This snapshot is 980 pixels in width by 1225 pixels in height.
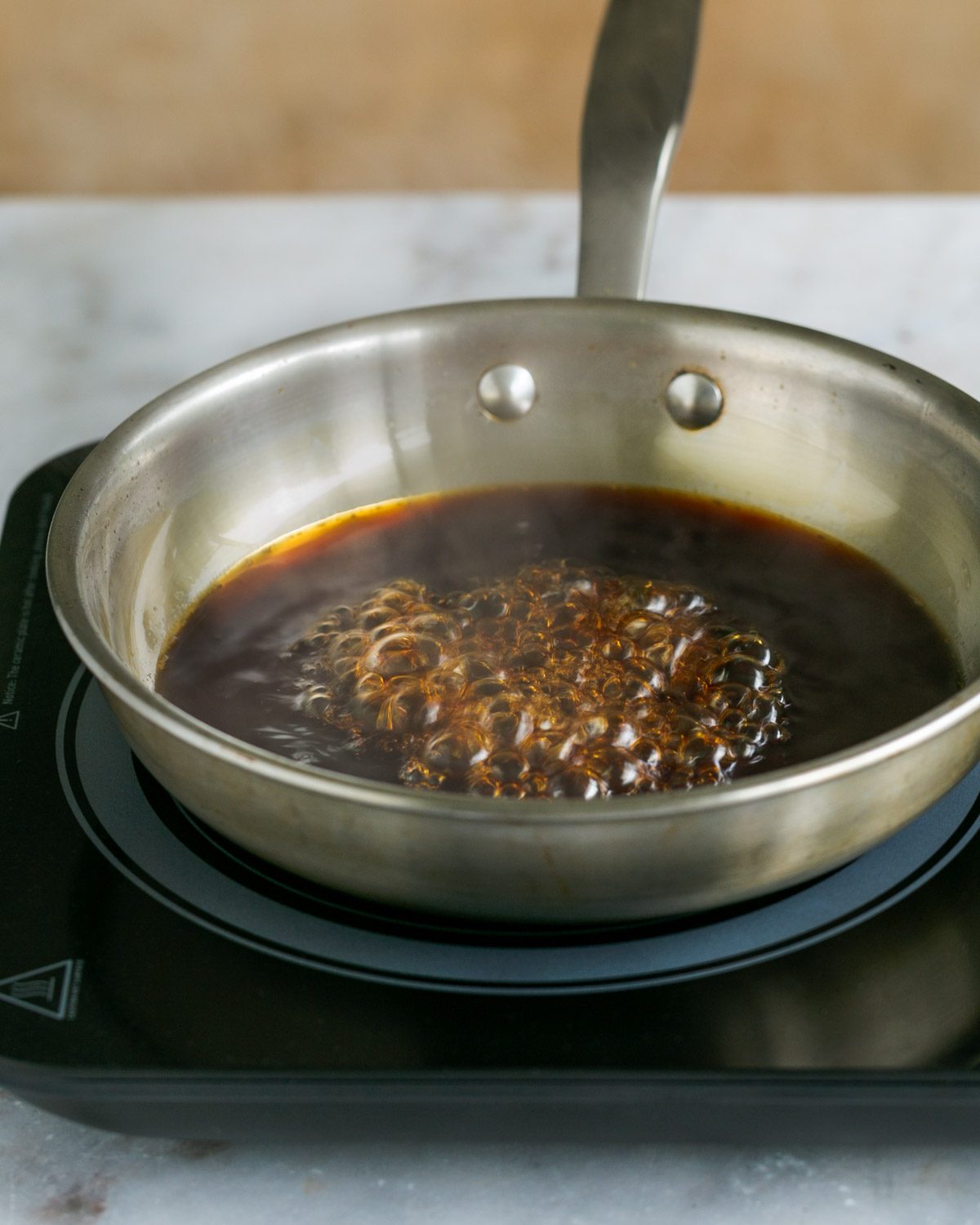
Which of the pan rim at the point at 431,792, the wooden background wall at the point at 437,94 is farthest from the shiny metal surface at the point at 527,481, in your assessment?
the wooden background wall at the point at 437,94

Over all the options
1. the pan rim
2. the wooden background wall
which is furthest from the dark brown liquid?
the wooden background wall

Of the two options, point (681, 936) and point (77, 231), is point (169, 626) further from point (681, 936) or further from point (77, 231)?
point (77, 231)

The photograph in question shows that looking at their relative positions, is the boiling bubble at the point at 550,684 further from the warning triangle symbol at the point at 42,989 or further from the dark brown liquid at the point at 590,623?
the warning triangle symbol at the point at 42,989

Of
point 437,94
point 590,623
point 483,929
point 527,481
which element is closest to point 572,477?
point 527,481

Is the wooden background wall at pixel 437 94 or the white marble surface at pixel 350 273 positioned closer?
the white marble surface at pixel 350 273

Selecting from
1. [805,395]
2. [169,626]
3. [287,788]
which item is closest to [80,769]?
[169,626]

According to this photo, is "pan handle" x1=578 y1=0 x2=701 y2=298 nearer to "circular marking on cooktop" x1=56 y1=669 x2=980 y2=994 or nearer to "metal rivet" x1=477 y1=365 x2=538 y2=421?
"metal rivet" x1=477 y1=365 x2=538 y2=421
